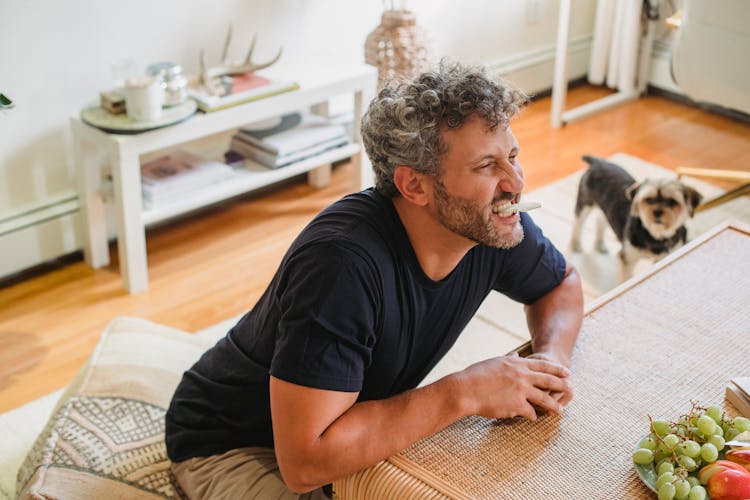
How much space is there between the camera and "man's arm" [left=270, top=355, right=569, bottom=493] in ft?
3.96

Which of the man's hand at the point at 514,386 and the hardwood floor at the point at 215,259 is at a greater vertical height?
the man's hand at the point at 514,386

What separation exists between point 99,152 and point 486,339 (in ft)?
4.14

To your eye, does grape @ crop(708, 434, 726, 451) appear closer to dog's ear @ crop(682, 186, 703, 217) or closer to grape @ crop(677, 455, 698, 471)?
grape @ crop(677, 455, 698, 471)

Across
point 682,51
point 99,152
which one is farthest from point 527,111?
point 99,152

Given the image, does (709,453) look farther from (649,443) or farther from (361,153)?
(361,153)

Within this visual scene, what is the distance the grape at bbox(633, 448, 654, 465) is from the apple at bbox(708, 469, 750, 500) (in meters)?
0.09

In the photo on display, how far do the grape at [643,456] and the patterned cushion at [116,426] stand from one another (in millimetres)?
757

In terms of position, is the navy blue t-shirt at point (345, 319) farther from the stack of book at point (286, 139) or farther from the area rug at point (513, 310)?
the stack of book at point (286, 139)

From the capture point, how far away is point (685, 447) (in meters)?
1.19

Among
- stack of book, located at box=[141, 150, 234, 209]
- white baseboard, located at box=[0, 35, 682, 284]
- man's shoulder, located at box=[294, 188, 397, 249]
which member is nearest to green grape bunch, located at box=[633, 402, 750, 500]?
man's shoulder, located at box=[294, 188, 397, 249]

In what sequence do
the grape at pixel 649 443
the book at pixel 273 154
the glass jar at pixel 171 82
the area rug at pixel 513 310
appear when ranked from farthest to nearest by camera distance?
the book at pixel 273 154 → the glass jar at pixel 171 82 → the area rug at pixel 513 310 → the grape at pixel 649 443

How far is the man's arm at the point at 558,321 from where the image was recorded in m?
1.43

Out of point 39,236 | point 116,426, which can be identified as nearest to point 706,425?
point 116,426

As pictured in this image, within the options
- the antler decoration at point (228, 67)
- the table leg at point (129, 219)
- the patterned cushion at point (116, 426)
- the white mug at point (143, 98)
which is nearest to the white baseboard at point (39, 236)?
the table leg at point (129, 219)
